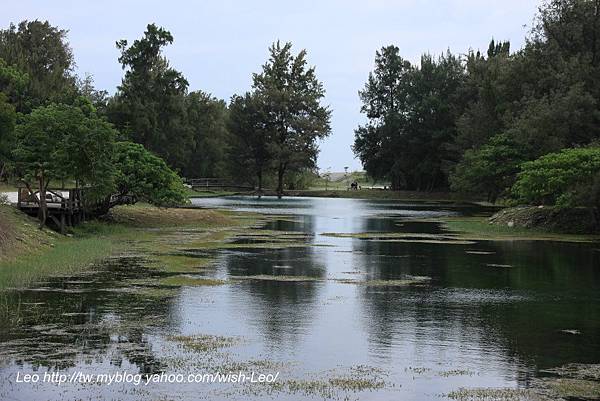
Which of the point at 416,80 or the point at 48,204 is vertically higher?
the point at 416,80

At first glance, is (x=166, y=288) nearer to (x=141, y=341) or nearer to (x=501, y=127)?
(x=141, y=341)

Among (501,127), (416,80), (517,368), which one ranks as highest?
(416,80)

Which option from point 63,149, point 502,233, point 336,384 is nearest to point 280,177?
point 502,233

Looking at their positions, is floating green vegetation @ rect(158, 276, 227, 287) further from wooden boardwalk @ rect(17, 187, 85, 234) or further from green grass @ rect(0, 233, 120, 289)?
wooden boardwalk @ rect(17, 187, 85, 234)

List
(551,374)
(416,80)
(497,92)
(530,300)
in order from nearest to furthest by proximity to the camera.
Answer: (551,374) < (530,300) < (497,92) < (416,80)

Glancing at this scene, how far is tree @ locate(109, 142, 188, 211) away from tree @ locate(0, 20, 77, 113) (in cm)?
3402

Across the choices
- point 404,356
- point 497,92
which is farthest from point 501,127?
point 404,356

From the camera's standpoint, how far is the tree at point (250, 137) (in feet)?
376

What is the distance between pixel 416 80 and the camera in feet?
364

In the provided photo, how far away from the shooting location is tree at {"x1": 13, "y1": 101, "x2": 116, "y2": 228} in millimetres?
36719

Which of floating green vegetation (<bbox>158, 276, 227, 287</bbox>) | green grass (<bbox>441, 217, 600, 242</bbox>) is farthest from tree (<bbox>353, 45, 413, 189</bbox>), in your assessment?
floating green vegetation (<bbox>158, 276, 227, 287</bbox>)

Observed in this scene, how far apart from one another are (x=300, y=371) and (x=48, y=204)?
26.1m

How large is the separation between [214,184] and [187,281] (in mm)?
96148

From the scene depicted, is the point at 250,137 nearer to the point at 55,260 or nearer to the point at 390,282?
the point at 55,260
